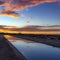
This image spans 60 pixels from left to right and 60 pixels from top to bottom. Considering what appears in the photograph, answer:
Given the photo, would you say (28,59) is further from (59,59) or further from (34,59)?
(59,59)

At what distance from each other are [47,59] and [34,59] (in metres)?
1.29

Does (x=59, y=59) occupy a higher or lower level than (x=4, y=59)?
lower

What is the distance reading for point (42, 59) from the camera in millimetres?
20578

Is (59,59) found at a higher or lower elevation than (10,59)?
lower

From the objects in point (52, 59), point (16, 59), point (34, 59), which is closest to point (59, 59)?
point (52, 59)

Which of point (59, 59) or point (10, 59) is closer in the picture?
point (10, 59)

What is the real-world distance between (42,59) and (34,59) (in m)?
0.92

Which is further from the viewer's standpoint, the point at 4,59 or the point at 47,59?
the point at 47,59

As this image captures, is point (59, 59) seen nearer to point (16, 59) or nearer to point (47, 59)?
point (47, 59)

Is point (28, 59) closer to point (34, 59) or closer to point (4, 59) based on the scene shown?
point (34, 59)

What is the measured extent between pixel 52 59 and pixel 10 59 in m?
4.41

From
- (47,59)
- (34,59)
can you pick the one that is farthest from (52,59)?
(34,59)

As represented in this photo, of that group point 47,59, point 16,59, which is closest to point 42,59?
point 47,59

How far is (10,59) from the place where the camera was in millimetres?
18656
